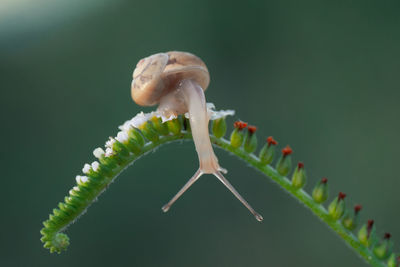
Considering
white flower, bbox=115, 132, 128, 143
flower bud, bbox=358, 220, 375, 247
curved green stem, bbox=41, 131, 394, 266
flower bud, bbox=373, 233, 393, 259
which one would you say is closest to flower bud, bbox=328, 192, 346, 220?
curved green stem, bbox=41, 131, 394, 266

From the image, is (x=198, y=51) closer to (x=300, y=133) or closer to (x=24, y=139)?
(x=300, y=133)

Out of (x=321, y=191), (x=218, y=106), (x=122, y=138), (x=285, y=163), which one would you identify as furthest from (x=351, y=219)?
(x=218, y=106)

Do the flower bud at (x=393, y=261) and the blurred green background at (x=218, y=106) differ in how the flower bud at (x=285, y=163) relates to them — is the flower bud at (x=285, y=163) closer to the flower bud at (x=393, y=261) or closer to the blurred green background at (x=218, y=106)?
the flower bud at (x=393, y=261)

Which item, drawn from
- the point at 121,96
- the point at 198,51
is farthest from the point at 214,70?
the point at 121,96

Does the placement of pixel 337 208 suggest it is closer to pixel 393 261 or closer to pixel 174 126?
pixel 393 261

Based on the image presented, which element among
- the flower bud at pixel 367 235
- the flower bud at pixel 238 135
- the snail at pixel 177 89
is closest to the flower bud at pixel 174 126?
the snail at pixel 177 89

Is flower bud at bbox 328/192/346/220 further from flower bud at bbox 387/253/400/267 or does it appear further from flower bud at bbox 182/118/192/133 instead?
flower bud at bbox 182/118/192/133
